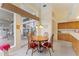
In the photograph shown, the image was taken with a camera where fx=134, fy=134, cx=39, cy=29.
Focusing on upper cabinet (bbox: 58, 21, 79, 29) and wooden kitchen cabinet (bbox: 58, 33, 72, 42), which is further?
wooden kitchen cabinet (bbox: 58, 33, 72, 42)

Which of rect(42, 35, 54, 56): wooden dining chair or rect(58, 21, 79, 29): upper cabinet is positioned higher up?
rect(58, 21, 79, 29): upper cabinet

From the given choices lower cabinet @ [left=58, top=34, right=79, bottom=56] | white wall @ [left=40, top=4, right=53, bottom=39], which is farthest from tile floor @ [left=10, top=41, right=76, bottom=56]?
white wall @ [left=40, top=4, right=53, bottom=39]

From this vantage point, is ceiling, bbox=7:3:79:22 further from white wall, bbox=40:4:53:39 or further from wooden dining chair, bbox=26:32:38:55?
wooden dining chair, bbox=26:32:38:55

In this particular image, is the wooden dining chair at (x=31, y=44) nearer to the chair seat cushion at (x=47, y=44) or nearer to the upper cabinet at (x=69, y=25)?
the chair seat cushion at (x=47, y=44)

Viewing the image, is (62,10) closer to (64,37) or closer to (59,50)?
(64,37)

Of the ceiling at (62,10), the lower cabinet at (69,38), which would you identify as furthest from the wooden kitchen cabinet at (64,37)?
the ceiling at (62,10)

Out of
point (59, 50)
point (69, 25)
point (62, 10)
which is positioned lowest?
point (59, 50)

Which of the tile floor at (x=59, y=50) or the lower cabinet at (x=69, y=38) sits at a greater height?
the lower cabinet at (x=69, y=38)

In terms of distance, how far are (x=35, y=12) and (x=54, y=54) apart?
894 millimetres

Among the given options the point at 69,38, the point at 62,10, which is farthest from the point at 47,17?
the point at 69,38

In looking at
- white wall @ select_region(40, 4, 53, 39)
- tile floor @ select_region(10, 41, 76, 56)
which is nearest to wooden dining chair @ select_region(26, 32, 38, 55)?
tile floor @ select_region(10, 41, 76, 56)

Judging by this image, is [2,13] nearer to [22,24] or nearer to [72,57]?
[22,24]

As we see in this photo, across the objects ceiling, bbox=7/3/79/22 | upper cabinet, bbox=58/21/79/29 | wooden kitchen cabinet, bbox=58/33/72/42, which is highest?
ceiling, bbox=7/3/79/22

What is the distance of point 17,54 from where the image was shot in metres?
2.57
